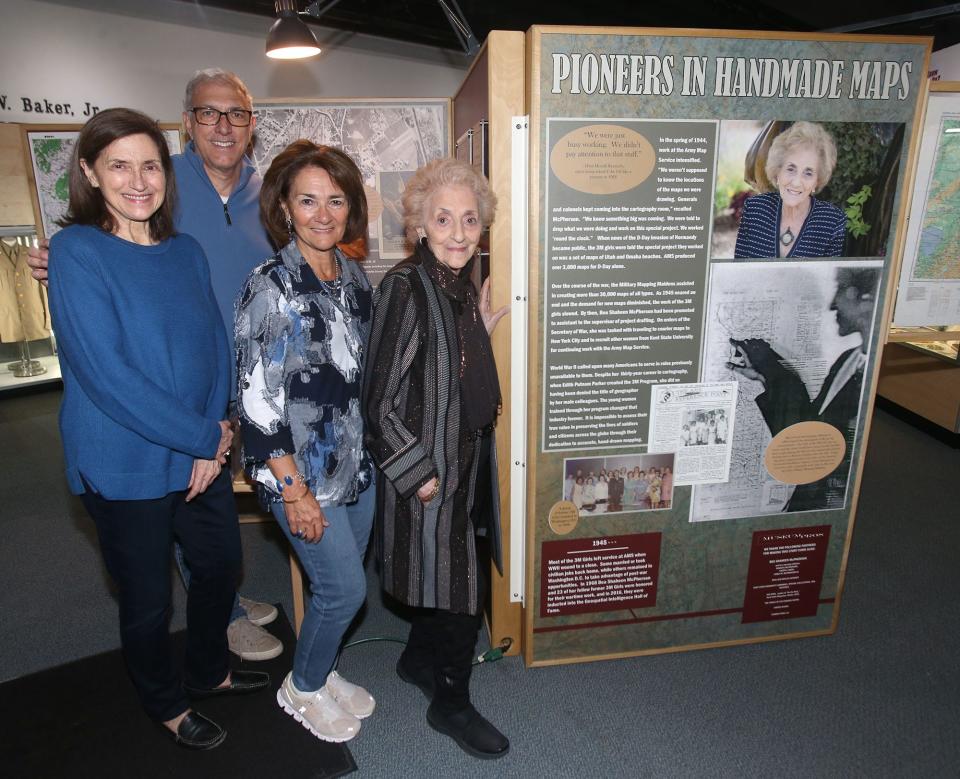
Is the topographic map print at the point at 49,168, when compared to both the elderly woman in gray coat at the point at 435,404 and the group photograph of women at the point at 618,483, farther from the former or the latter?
the group photograph of women at the point at 618,483

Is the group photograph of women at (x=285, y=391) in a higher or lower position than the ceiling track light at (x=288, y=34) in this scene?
lower

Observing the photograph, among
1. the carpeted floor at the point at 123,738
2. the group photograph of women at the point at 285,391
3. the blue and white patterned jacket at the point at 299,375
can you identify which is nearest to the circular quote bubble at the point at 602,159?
the group photograph of women at the point at 285,391

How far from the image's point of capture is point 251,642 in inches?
95.0

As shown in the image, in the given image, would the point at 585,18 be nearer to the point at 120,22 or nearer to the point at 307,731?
the point at 120,22

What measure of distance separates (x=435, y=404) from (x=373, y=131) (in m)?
1.74

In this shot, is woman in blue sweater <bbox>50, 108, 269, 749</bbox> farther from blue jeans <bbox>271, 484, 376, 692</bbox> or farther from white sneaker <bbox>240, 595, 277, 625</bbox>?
white sneaker <bbox>240, 595, 277, 625</bbox>

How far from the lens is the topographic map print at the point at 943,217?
211 centimetres

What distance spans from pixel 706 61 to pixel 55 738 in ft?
9.38

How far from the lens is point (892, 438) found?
4.65 meters

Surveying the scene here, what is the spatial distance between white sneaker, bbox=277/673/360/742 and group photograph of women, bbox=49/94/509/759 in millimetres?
173

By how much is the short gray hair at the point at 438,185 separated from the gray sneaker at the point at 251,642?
1.66 m

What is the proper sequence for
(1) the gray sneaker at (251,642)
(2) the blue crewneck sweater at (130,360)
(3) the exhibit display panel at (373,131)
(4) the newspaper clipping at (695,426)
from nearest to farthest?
(2) the blue crewneck sweater at (130,360) < (4) the newspaper clipping at (695,426) < (1) the gray sneaker at (251,642) < (3) the exhibit display panel at (373,131)

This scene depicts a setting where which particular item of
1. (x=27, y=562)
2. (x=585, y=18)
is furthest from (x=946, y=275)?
(x=585, y=18)

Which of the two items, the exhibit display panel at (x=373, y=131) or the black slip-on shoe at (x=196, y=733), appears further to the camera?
the exhibit display panel at (x=373, y=131)
